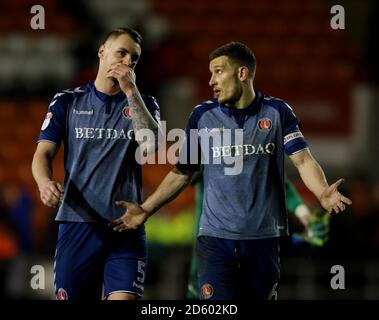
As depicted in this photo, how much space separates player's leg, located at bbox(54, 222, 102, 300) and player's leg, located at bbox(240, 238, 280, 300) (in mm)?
870

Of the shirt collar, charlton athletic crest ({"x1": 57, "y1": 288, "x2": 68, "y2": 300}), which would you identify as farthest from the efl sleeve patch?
charlton athletic crest ({"x1": 57, "y1": 288, "x2": 68, "y2": 300})

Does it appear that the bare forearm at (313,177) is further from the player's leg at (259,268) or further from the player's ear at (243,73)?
the player's ear at (243,73)

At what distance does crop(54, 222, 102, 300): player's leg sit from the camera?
583 cm

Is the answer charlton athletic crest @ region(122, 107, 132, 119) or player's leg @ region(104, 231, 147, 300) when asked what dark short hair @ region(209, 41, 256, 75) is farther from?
player's leg @ region(104, 231, 147, 300)

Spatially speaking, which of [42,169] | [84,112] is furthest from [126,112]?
[42,169]

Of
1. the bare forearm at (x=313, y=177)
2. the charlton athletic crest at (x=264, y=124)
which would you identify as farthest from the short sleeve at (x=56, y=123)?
the bare forearm at (x=313, y=177)

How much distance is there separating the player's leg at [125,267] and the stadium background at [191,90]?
406 centimetres

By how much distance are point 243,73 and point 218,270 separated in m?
1.19

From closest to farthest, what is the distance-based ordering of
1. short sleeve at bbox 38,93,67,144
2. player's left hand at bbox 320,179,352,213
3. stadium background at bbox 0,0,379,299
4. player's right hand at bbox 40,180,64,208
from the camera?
A: player's right hand at bbox 40,180,64,208 → player's left hand at bbox 320,179,352,213 → short sleeve at bbox 38,93,67,144 → stadium background at bbox 0,0,379,299

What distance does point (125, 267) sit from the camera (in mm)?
5746

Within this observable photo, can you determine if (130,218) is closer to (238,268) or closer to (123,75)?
(238,268)

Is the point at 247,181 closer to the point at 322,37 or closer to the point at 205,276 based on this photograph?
the point at 205,276

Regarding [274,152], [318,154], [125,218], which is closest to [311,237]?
[274,152]
